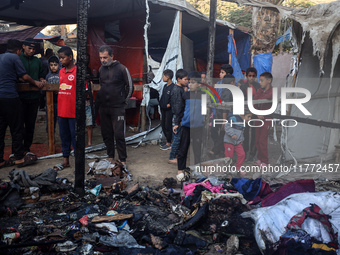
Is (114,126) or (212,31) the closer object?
(212,31)

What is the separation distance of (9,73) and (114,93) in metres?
1.90

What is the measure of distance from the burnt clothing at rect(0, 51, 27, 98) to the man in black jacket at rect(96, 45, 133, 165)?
4.85 ft

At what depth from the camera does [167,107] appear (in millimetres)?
6961

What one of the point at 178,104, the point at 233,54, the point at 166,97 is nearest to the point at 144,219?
the point at 178,104

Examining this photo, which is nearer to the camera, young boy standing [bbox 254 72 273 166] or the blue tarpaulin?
young boy standing [bbox 254 72 273 166]

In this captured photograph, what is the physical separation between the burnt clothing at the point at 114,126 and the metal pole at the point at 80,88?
1.26 metres

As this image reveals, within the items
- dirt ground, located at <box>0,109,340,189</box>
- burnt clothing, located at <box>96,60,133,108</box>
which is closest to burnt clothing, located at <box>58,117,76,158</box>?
dirt ground, located at <box>0,109,340,189</box>

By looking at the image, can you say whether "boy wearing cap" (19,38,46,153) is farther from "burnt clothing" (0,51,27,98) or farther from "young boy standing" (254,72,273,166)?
"young boy standing" (254,72,273,166)

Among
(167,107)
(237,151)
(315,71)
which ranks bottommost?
(237,151)

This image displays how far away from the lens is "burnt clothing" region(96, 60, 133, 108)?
525 cm

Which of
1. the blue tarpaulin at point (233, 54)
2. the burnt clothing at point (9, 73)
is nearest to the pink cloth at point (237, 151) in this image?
the burnt clothing at point (9, 73)

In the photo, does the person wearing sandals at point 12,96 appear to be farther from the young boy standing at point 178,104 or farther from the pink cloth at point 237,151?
the pink cloth at point 237,151

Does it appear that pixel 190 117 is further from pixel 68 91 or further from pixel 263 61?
pixel 263 61

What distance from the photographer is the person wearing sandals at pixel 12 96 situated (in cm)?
517
